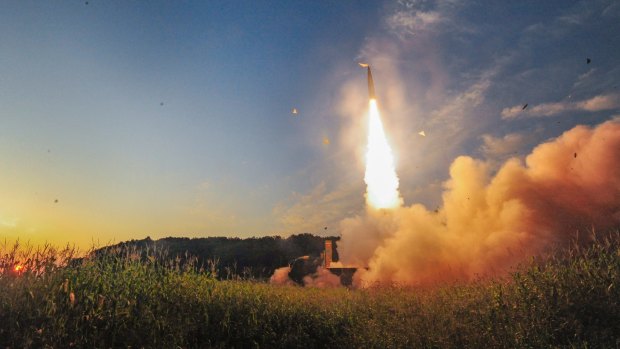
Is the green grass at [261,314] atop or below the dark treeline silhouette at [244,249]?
below

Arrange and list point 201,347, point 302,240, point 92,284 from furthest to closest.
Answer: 1. point 302,240
2. point 92,284
3. point 201,347

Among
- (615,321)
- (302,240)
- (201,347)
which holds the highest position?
(302,240)

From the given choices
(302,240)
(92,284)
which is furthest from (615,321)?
(302,240)

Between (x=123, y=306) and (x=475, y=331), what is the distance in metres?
8.29

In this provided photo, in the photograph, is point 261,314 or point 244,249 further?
point 244,249

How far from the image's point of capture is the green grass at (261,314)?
959 cm

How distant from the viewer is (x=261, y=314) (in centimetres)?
1277

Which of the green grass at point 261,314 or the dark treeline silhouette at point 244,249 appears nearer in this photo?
the green grass at point 261,314

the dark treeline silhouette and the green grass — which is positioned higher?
the dark treeline silhouette

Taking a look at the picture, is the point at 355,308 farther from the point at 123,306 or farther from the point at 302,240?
the point at 302,240

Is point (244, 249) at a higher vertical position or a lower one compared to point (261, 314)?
higher

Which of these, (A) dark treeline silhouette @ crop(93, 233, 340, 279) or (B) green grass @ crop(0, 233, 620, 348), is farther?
(A) dark treeline silhouette @ crop(93, 233, 340, 279)

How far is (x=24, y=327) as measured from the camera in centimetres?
925

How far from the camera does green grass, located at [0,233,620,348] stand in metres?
9.59
